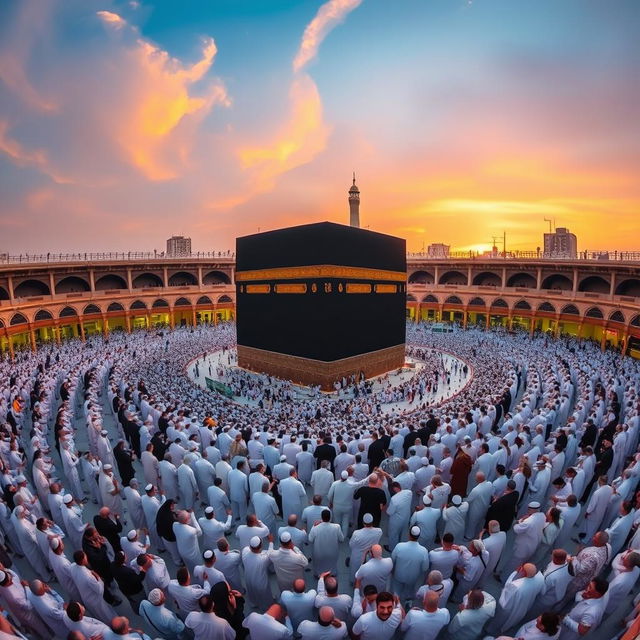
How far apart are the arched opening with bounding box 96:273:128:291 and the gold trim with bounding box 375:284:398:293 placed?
23.9 m

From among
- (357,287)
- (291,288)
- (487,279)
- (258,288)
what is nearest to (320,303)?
(291,288)

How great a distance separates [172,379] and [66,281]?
20382 mm

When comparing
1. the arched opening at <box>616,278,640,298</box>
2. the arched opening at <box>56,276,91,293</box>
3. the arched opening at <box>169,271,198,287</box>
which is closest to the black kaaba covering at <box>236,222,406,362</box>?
the arched opening at <box>616,278,640,298</box>

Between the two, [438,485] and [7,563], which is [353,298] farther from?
[7,563]

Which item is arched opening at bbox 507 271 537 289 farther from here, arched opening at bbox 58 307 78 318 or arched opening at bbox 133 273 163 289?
arched opening at bbox 58 307 78 318

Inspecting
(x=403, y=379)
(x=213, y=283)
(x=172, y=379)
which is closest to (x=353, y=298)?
(x=403, y=379)

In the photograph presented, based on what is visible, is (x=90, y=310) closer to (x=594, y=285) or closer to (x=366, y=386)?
(x=366, y=386)

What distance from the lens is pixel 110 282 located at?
3186 cm

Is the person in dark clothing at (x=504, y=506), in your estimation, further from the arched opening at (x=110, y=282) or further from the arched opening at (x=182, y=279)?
the arched opening at (x=182, y=279)

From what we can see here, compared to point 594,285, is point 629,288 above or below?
below

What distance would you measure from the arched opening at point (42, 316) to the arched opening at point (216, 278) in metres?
14.3

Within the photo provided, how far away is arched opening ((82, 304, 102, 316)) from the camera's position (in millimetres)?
28219

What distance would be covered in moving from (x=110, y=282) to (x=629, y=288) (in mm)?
39429

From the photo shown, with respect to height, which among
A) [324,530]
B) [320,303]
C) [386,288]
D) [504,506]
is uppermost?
[386,288]
